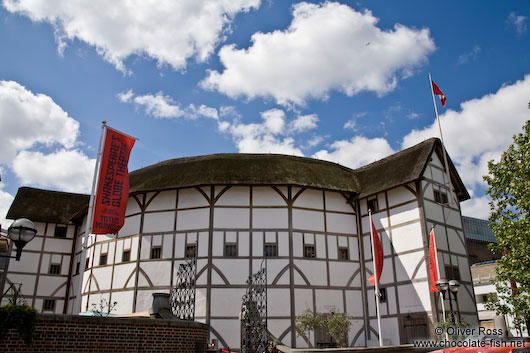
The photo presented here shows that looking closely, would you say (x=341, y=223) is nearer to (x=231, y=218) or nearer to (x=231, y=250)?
(x=231, y=218)

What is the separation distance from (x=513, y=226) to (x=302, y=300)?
10651 mm

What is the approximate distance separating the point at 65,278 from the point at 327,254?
18.7 meters

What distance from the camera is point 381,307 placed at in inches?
931

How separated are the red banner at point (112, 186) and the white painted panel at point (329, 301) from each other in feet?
38.8

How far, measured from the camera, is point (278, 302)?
22891 mm

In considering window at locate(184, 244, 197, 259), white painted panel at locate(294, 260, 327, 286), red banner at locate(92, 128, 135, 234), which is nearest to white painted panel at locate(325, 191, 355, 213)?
white painted panel at locate(294, 260, 327, 286)

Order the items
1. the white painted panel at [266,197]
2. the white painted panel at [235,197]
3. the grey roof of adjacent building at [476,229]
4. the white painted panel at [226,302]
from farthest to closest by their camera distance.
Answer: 1. the grey roof of adjacent building at [476,229]
2. the white painted panel at [266,197]
3. the white painted panel at [235,197]
4. the white painted panel at [226,302]

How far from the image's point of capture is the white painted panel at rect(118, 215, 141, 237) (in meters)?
25.7

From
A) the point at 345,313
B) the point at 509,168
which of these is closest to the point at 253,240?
the point at 345,313

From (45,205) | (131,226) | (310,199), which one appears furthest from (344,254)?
(45,205)

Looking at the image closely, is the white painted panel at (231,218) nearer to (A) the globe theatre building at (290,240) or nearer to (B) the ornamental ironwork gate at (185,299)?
(A) the globe theatre building at (290,240)

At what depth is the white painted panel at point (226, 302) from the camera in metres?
22.7

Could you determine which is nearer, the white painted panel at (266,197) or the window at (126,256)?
the white painted panel at (266,197)

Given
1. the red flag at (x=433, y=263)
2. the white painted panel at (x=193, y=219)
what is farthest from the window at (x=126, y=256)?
the red flag at (x=433, y=263)
